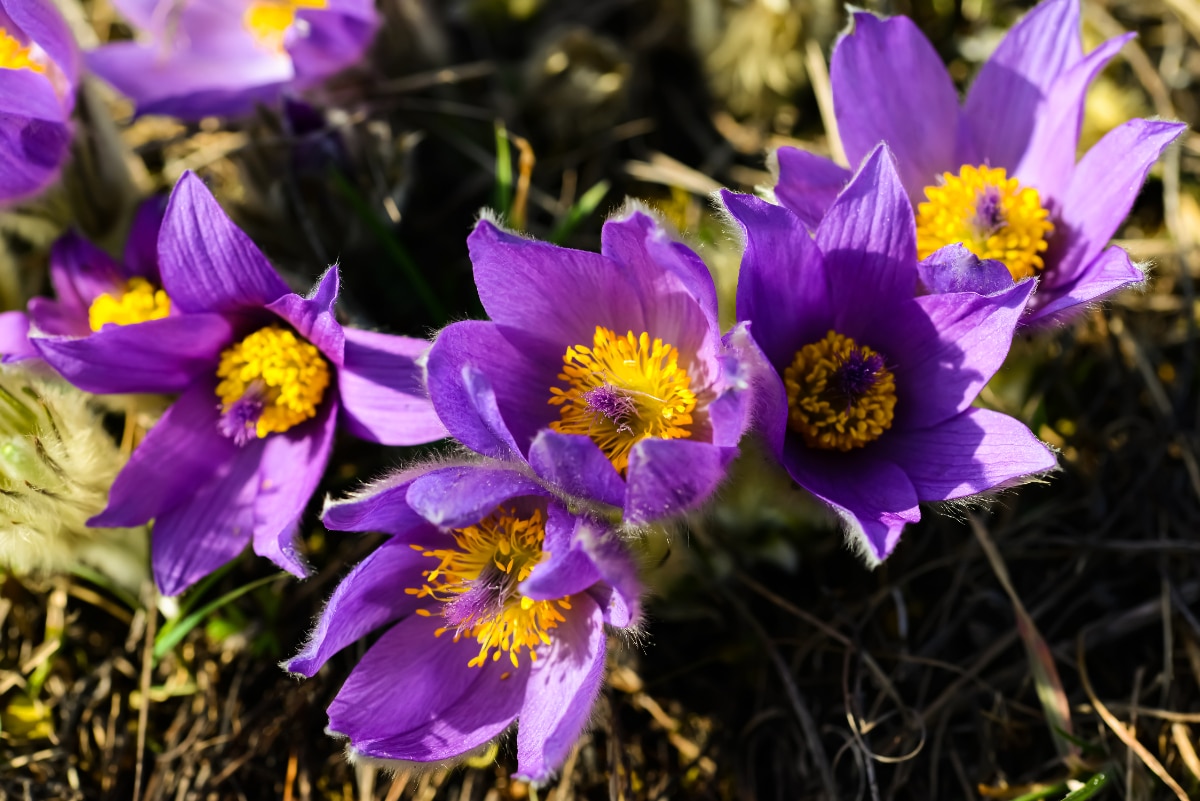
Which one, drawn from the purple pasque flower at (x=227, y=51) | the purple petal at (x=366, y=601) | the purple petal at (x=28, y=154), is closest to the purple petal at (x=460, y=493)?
the purple petal at (x=366, y=601)

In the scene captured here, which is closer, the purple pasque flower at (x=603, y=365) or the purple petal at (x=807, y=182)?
the purple pasque flower at (x=603, y=365)

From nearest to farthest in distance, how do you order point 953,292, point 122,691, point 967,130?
point 953,292, point 967,130, point 122,691

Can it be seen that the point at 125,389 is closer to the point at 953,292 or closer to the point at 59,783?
the point at 59,783

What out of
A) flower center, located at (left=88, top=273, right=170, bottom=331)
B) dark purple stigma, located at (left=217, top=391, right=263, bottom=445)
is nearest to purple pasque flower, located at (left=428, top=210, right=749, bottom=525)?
dark purple stigma, located at (left=217, top=391, right=263, bottom=445)

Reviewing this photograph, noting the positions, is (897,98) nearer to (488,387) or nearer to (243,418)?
(488,387)

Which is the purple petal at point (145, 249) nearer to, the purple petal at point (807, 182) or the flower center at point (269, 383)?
the flower center at point (269, 383)

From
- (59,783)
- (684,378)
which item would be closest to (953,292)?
(684,378)

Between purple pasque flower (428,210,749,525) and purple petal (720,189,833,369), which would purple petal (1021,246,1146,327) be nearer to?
purple petal (720,189,833,369)
